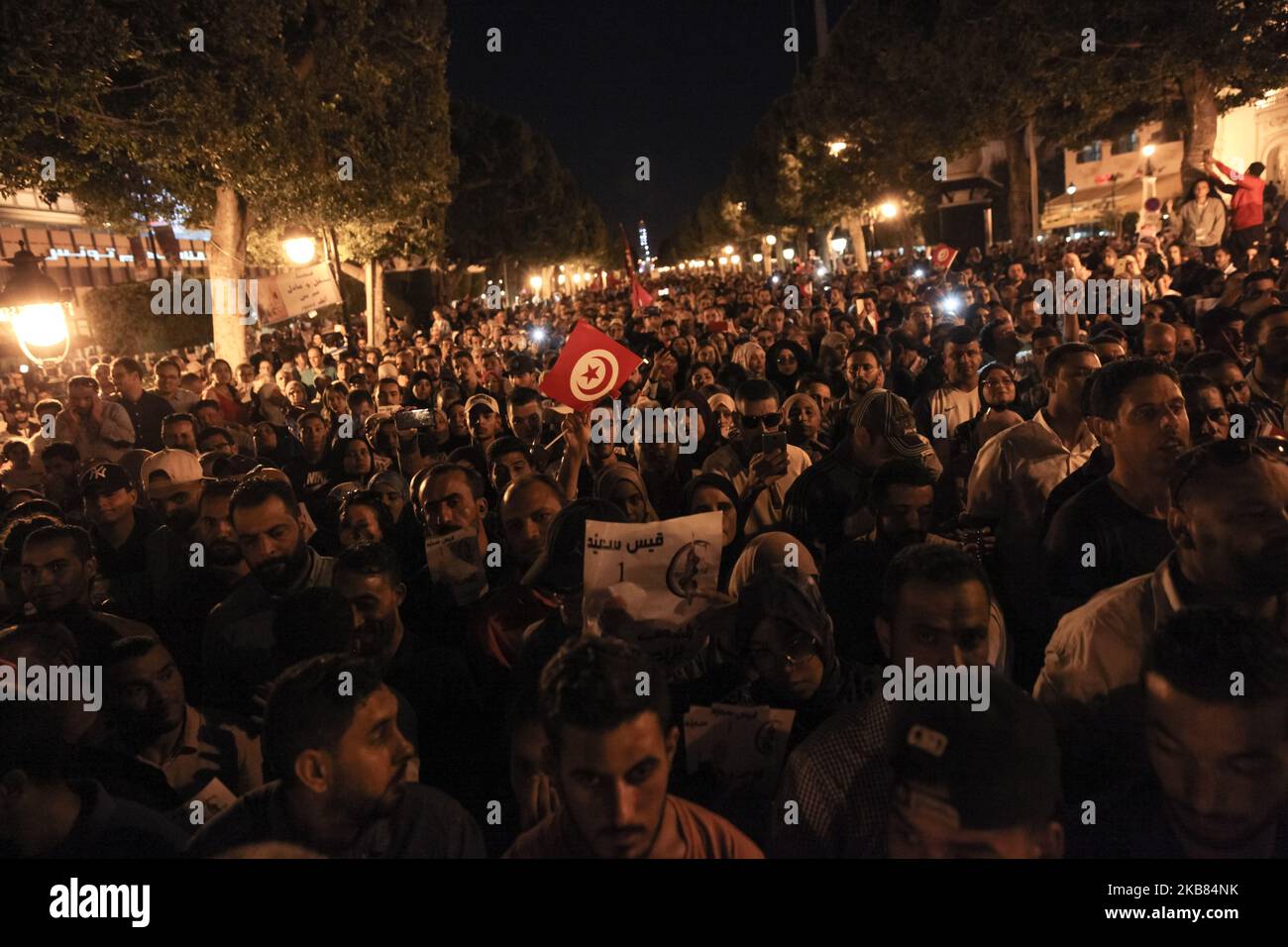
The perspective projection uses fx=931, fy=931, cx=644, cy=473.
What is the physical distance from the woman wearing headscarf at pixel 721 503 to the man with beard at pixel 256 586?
183 centimetres

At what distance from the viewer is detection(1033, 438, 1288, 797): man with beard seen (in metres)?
2.48

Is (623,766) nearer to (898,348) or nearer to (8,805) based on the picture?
(8,805)

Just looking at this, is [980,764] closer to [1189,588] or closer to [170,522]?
[1189,588]

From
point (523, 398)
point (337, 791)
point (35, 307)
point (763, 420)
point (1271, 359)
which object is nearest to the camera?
point (337, 791)

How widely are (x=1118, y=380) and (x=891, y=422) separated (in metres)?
1.56

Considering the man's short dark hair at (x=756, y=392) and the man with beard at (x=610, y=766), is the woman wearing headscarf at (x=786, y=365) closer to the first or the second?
the man's short dark hair at (x=756, y=392)

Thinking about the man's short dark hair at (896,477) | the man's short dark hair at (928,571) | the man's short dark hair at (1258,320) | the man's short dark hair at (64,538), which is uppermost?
the man's short dark hair at (1258,320)

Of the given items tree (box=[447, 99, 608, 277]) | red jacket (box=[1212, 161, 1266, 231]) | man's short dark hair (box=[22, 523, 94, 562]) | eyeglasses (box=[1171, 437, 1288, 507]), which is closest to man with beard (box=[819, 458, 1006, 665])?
eyeglasses (box=[1171, 437, 1288, 507])

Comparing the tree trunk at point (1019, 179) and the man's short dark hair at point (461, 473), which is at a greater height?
the tree trunk at point (1019, 179)

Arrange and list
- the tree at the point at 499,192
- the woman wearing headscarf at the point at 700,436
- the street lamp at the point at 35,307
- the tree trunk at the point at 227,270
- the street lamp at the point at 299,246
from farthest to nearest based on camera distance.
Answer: the tree at the point at 499,192
the tree trunk at the point at 227,270
the street lamp at the point at 299,246
the street lamp at the point at 35,307
the woman wearing headscarf at the point at 700,436

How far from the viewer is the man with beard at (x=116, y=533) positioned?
5.48 m

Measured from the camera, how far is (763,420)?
616 cm

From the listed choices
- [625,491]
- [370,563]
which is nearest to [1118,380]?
[625,491]

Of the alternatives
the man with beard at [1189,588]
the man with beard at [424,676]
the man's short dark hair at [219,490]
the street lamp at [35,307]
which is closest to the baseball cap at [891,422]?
the man with beard at [1189,588]
